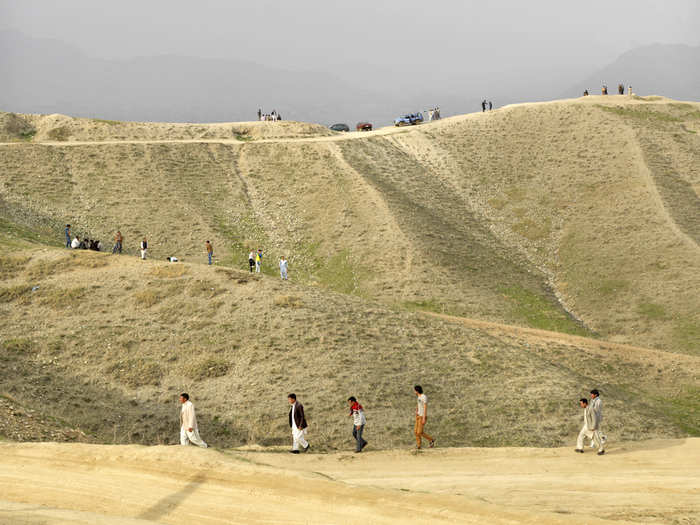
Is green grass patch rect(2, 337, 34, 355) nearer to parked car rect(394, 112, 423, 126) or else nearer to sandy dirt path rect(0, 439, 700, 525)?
sandy dirt path rect(0, 439, 700, 525)

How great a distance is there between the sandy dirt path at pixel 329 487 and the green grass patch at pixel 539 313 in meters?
26.8

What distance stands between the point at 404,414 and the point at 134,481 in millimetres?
12675

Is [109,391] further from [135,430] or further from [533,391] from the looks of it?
[533,391]

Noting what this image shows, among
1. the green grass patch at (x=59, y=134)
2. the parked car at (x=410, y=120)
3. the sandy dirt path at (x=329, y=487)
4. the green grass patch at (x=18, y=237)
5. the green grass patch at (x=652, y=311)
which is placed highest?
the parked car at (x=410, y=120)

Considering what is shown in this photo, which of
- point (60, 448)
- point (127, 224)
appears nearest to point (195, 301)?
point (60, 448)

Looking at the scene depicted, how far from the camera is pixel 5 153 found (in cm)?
6862

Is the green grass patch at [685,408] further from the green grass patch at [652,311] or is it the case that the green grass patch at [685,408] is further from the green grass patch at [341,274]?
the green grass patch at [341,274]

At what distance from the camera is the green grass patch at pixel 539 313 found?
4672 centimetres

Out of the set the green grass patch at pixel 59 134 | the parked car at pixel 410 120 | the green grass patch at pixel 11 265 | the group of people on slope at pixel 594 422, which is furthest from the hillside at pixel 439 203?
the group of people on slope at pixel 594 422

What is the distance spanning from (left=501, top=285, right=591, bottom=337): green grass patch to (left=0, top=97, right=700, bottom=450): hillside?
0.24 meters

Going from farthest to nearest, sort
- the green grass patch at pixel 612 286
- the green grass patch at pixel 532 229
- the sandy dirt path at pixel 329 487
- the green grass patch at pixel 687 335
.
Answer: the green grass patch at pixel 532 229 < the green grass patch at pixel 612 286 < the green grass patch at pixel 687 335 < the sandy dirt path at pixel 329 487

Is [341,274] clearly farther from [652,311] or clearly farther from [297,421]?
[297,421]

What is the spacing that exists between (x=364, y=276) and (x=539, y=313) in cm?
1465

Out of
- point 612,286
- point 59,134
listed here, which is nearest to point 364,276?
point 612,286
